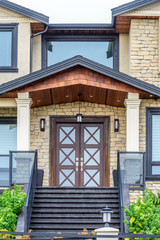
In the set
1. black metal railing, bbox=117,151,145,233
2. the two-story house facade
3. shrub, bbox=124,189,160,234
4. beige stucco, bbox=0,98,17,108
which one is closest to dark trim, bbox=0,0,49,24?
the two-story house facade

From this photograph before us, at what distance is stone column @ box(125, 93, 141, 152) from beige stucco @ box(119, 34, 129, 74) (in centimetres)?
216

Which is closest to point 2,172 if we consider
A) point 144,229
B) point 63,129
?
point 63,129

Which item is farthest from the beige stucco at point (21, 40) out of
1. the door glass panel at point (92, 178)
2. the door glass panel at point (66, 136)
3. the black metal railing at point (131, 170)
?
the black metal railing at point (131, 170)

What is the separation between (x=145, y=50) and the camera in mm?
14719

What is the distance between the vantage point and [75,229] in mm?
11461

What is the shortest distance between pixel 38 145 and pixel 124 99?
3.00 metres

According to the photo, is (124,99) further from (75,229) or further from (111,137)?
(75,229)

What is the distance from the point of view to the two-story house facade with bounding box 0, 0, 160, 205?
1408 cm

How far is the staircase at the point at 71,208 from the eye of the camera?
38.0 ft

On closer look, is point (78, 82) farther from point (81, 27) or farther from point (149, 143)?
point (81, 27)

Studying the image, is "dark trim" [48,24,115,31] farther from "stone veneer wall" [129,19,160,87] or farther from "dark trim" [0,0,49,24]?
"stone veneer wall" [129,19,160,87]

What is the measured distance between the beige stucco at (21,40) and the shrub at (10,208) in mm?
4369

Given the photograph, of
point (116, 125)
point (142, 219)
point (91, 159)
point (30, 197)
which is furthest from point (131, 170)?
point (91, 159)

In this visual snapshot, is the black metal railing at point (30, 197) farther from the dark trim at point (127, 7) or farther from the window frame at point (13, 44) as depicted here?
the dark trim at point (127, 7)
